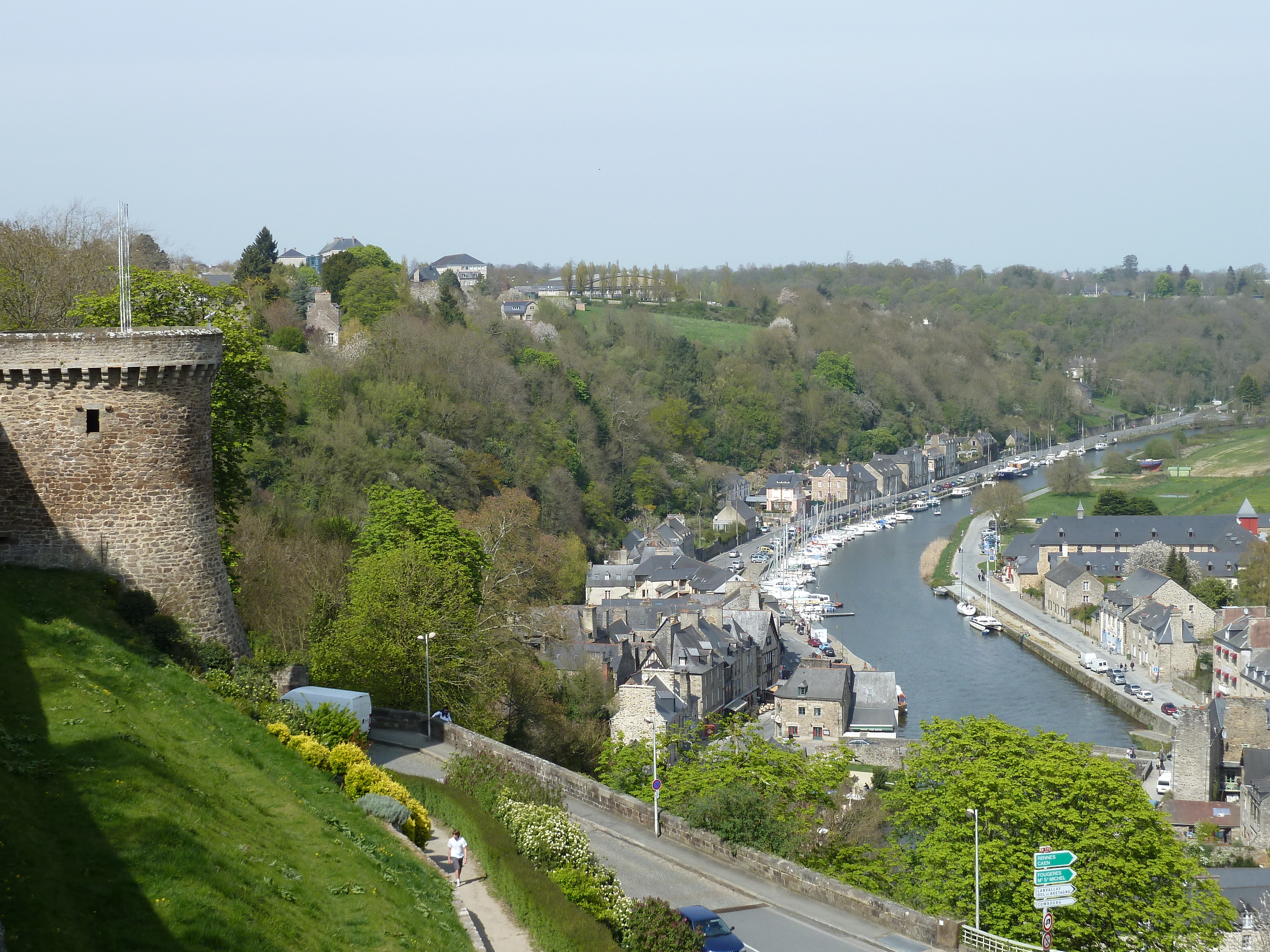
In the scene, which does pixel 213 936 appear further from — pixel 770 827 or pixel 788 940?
pixel 770 827

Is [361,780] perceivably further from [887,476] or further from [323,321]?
[887,476]

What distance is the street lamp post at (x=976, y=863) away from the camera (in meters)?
16.3

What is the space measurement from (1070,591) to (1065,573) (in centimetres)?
152

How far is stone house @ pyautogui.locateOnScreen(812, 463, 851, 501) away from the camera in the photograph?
9488 cm

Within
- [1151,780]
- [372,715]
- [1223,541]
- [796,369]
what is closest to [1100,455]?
[796,369]

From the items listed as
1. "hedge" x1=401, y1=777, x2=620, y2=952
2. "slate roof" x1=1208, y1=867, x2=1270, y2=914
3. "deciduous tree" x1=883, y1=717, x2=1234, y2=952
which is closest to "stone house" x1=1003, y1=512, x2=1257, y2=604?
"slate roof" x1=1208, y1=867, x2=1270, y2=914

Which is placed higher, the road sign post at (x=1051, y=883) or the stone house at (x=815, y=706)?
the road sign post at (x=1051, y=883)

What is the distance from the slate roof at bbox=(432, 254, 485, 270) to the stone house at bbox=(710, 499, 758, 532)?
66.1 meters

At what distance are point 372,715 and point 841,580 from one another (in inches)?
2028

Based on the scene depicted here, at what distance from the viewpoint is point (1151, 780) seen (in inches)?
1458

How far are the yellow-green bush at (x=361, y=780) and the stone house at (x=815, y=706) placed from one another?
28.5 metres

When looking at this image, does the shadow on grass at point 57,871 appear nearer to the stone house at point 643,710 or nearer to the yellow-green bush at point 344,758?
the yellow-green bush at point 344,758

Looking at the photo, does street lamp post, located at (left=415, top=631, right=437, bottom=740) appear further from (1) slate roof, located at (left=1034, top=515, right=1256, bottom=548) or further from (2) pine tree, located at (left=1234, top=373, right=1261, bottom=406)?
(2) pine tree, located at (left=1234, top=373, right=1261, bottom=406)

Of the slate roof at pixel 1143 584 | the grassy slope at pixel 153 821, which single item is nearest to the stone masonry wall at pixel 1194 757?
the slate roof at pixel 1143 584
